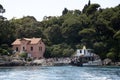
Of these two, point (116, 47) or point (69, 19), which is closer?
point (116, 47)

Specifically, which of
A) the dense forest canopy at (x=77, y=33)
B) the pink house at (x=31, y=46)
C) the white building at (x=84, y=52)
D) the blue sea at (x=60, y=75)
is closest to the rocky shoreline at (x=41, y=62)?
the dense forest canopy at (x=77, y=33)

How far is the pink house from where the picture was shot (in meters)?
114

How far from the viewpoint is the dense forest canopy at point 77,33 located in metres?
109

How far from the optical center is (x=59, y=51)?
110500 millimetres

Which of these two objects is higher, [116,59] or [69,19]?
[69,19]

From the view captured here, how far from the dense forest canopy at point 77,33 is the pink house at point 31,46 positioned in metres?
1.47

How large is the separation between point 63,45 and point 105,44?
1060 centimetres

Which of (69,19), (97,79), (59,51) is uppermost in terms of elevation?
(69,19)

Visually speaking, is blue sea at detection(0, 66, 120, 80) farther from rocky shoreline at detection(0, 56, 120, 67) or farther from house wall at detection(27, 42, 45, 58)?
house wall at detection(27, 42, 45, 58)

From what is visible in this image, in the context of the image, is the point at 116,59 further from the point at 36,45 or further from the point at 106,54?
the point at 36,45

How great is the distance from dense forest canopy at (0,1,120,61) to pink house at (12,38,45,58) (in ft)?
4.83

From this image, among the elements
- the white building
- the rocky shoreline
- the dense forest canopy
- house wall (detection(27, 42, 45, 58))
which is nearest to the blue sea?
the rocky shoreline

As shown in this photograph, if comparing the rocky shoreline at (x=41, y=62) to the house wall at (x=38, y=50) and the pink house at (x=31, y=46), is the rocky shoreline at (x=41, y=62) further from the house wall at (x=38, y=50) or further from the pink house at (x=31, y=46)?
the pink house at (x=31, y=46)

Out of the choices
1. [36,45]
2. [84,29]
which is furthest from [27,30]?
[84,29]
